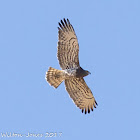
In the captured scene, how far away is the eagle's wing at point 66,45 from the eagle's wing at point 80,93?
723mm

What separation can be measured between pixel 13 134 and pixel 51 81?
199 centimetres

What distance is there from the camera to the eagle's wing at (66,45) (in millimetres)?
13422

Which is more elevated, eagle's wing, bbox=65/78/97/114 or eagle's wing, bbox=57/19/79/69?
eagle's wing, bbox=57/19/79/69

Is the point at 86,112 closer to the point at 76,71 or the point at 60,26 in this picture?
the point at 76,71

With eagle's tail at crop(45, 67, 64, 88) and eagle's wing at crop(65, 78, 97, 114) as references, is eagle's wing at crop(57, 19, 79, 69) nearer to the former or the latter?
eagle's tail at crop(45, 67, 64, 88)

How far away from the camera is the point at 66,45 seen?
44.1ft

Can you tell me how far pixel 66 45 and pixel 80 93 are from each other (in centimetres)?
161

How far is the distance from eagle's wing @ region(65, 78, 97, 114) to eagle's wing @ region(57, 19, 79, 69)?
0.72 metres

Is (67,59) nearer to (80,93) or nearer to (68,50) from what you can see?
(68,50)

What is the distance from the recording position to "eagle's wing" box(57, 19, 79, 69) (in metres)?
13.4

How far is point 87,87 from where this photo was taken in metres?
14.1

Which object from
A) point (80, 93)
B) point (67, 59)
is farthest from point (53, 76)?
point (80, 93)

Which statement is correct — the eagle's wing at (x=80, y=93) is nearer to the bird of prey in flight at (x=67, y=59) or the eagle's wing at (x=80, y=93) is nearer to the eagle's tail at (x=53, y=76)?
the bird of prey in flight at (x=67, y=59)

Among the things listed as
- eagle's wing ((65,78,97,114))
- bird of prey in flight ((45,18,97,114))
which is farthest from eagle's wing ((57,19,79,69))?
eagle's wing ((65,78,97,114))
